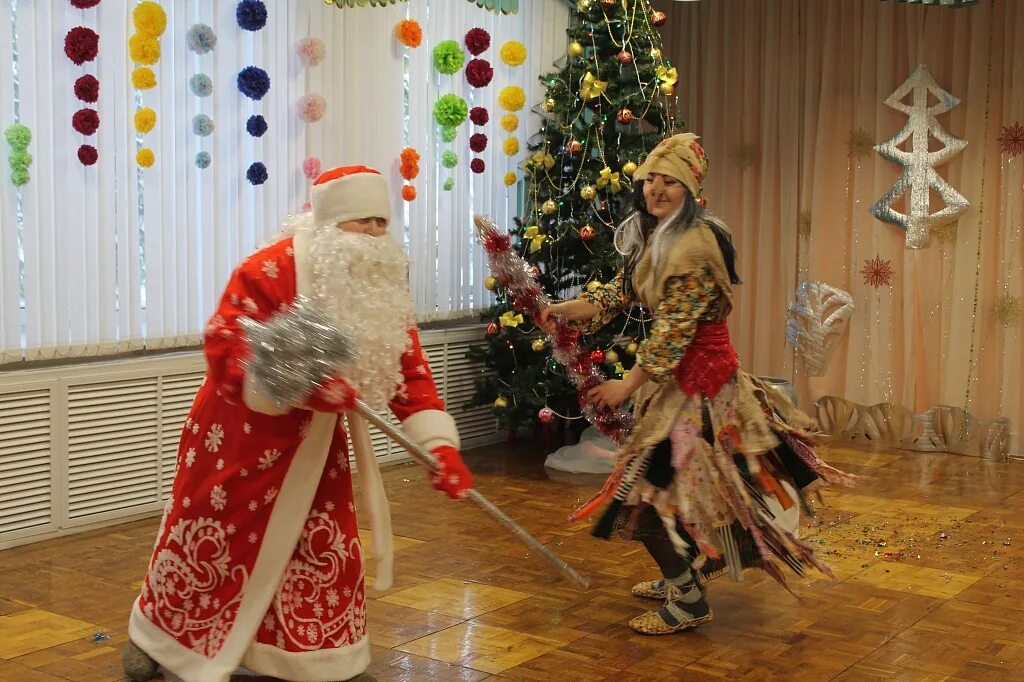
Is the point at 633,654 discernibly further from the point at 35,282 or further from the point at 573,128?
the point at 573,128

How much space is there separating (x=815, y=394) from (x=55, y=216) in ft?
14.8

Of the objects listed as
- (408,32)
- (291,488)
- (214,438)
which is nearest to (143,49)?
(408,32)

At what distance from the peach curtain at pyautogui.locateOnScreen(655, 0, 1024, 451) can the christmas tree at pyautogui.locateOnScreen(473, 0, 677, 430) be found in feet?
4.82

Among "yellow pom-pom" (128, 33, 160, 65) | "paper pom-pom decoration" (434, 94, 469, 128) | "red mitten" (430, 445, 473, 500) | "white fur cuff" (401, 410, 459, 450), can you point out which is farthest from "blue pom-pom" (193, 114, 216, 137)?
"red mitten" (430, 445, 473, 500)

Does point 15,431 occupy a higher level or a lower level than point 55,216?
lower

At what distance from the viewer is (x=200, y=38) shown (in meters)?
5.00

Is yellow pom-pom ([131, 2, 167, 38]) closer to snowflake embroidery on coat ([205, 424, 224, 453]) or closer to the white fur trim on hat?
the white fur trim on hat

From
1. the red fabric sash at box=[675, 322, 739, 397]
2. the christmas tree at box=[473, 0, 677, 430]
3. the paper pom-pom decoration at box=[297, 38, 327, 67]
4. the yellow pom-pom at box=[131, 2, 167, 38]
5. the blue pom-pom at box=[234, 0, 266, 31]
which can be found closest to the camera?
the red fabric sash at box=[675, 322, 739, 397]

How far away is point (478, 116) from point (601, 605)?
3290mm

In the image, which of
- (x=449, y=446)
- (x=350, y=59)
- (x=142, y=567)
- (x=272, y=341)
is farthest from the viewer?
(x=350, y=59)

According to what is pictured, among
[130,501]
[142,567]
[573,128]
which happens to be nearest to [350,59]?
[573,128]

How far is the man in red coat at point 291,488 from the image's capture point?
2.72m

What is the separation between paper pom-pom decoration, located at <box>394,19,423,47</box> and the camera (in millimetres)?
6020

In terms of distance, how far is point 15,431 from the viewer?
4.53 m
